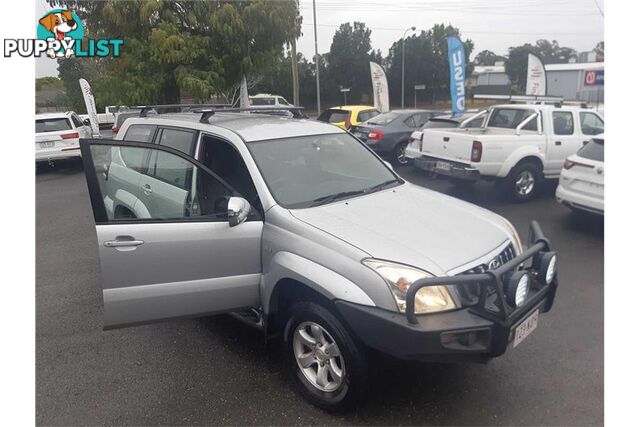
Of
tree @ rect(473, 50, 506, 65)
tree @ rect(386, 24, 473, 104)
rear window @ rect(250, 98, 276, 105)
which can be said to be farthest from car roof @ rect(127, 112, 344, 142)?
tree @ rect(473, 50, 506, 65)

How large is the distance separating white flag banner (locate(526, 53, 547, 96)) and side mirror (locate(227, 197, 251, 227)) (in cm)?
1695

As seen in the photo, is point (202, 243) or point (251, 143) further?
point (251, 143)

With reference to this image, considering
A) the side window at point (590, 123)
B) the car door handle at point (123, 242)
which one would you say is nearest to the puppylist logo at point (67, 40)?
the car door handle at point (123, 242)

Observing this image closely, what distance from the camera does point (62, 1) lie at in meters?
8.34

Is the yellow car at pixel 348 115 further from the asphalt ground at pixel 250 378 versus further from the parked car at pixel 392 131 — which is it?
the asphalt ground at pixel 250 378

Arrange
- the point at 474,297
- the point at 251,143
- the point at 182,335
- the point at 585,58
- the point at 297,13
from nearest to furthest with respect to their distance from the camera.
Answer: the point at 474,297
the point at 251,143
the point at 182,335
the point at 297,13
the point at 585,58

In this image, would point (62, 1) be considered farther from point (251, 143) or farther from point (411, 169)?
point (411, 169)

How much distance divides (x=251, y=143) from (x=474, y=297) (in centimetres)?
195

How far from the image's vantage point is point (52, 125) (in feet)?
40.7

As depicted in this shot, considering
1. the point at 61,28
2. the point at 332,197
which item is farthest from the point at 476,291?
the point at 61,28

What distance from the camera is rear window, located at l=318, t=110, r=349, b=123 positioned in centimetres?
1368

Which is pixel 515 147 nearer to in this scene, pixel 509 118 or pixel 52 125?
pixel 509 118

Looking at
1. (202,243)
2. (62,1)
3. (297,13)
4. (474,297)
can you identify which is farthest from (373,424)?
(62,1)

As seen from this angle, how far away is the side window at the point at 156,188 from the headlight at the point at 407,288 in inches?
44.9
